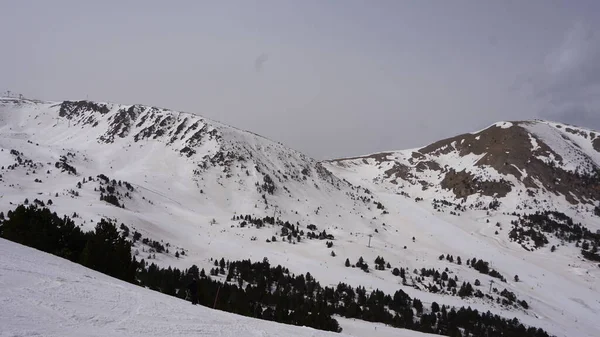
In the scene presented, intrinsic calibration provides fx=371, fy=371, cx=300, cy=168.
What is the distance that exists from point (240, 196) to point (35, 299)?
152252 mm

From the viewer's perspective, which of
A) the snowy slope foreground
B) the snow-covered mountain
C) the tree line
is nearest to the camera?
the snowy slope foreground

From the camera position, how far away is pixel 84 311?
1575 centimetres

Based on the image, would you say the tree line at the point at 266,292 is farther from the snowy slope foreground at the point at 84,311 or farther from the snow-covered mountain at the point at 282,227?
the snowy slope foreground at the point at 84,311

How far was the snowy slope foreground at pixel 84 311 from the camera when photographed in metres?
13.3

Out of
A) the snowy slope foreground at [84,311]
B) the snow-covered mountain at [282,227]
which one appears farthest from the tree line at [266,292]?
the snowy slope foreground at [84,311]

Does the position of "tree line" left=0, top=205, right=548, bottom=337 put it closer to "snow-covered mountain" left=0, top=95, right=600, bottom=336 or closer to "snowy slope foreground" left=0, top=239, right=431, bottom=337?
"snow-covered mountain" left=0, top=95, right=600, bottom=336

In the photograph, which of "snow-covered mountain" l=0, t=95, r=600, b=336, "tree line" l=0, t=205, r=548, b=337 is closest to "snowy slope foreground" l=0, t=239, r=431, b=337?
"tree line" l=0, t=205, r=548, b=337

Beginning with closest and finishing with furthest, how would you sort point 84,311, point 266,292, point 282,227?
1. point 84,311
2. point 266,292
3. point 282,227

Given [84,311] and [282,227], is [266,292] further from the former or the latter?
[84,311]

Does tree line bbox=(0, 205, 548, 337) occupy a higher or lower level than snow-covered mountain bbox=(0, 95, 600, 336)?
lower

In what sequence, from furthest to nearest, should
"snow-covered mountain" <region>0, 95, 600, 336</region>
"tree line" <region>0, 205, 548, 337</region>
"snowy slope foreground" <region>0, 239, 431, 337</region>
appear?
1. "snow-covered mountain" <region>0, 95, 600, 336</region>
2. "tree line" <region>0, 205, 548, 337</region>
3. "snowy slope foreground" <region>0, 239, 431, 337</region>

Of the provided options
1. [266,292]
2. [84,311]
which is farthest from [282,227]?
[84,311]

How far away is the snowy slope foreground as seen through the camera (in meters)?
13.3

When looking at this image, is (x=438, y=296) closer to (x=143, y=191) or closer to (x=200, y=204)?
(x=200, y=204)
